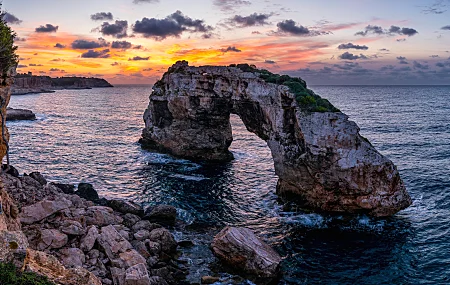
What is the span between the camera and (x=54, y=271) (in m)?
11.7

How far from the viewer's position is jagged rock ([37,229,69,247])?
1941cm

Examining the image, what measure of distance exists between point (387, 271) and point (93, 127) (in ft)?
235

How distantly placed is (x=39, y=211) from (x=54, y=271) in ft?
37.3

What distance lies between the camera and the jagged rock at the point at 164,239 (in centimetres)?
2380

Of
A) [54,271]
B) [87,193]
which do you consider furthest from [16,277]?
[87,193]

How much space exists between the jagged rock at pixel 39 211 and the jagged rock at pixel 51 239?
1567mm

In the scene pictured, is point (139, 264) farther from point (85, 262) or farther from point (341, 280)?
point (341, 280)

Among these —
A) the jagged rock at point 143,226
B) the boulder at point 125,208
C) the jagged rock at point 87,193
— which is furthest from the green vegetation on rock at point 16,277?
the jagged rock at point 87,193

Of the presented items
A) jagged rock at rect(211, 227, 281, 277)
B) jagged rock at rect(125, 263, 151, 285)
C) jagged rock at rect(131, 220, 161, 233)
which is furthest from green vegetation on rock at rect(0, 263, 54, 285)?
jagged rock at rect(131, 220, 161, 233)

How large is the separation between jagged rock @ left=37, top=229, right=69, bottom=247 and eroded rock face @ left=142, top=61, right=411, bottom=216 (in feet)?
64.3

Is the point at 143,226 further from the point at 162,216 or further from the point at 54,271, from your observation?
the point at 54,271

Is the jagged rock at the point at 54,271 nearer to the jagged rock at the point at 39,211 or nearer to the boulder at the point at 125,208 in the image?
the jagged rock at the point at 39,211

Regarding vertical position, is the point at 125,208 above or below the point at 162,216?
above

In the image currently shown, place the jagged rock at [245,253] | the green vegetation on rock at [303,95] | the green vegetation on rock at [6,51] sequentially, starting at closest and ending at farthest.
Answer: the green vegetation on rock at [6,51] < the jagged rock at [245,253] < the green vegetation on rock at [303,95]
